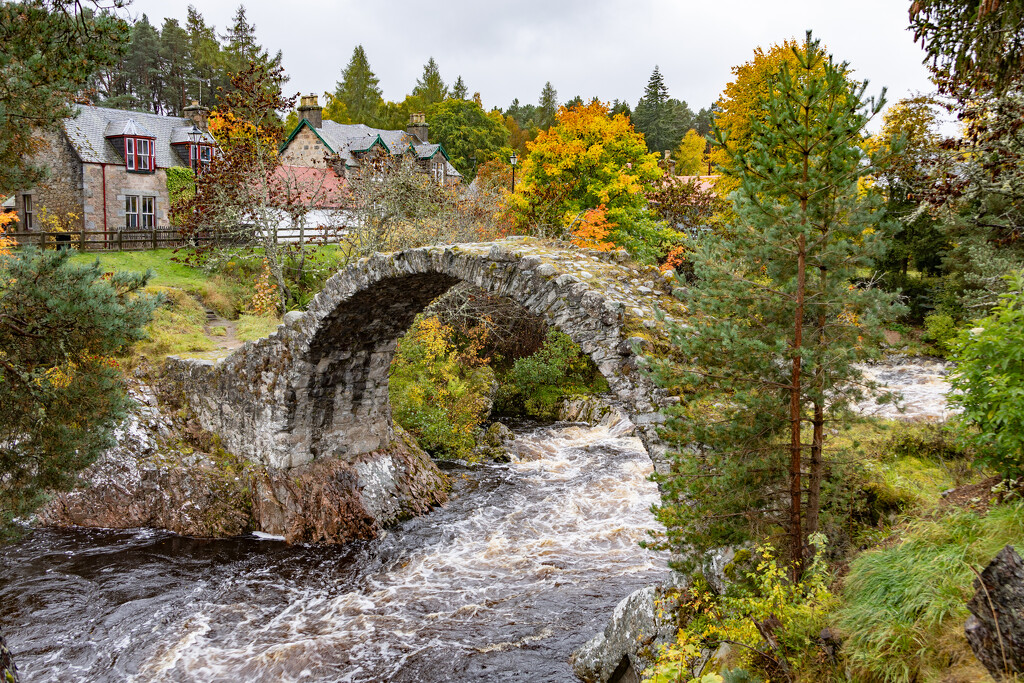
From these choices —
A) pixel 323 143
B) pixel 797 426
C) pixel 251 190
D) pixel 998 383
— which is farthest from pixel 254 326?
pixel 998 383

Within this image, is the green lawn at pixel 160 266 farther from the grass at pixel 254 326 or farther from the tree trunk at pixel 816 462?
the tree trunk at pixel 816 462

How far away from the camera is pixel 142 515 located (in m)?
12.2

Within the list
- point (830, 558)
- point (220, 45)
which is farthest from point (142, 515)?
point (220, 45)

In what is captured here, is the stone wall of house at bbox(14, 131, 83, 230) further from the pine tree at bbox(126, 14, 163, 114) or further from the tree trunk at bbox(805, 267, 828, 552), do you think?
the pine tree at bbox(126, 14, 163, 114)

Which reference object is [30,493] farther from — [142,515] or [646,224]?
[646,224]

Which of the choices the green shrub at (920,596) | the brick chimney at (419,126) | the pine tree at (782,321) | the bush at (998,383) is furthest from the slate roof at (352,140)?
the green shrub at (920,596)

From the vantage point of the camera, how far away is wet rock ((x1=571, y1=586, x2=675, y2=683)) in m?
6.86

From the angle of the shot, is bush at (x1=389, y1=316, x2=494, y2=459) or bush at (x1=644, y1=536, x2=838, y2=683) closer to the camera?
bush at (x1=644, y1=536, x2=838, y2=683)

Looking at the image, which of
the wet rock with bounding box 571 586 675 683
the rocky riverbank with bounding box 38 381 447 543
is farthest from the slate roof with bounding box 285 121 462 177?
the wet rock with bounding box 571 586 675 683

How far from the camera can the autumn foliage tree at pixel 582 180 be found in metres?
21.4

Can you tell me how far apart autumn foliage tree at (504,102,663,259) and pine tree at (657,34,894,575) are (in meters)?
15.7

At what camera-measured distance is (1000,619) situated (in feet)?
11.8

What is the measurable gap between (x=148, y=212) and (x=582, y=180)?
19531mm

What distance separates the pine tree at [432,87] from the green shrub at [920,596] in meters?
58.4
